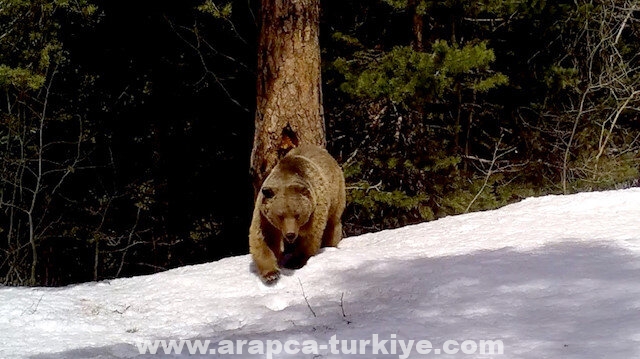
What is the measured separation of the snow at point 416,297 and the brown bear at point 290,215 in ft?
0.68

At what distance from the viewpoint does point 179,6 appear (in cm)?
1098

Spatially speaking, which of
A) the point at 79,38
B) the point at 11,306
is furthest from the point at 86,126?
the point at 11,306

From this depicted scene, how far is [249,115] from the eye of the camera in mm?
11227

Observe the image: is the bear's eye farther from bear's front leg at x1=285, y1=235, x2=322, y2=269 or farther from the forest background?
the forest background

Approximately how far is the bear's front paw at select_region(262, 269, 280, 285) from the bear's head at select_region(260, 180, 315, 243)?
0.33 meters

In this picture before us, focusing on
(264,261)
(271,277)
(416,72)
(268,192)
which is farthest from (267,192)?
(416,72)

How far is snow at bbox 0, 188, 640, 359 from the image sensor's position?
11.4ft

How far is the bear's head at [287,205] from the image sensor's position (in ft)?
18.9

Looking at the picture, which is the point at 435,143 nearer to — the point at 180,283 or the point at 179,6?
the point at 179,6

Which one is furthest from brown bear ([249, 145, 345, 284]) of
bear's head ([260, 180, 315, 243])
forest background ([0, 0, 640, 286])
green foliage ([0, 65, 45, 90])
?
green foliage ([0, 65, 45, 90])

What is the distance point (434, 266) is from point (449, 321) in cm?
128

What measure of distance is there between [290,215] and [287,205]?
98 mm

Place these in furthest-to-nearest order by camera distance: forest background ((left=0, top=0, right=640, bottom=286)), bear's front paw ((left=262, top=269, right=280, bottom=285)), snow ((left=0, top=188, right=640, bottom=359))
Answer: forest background ((left=0, top=0, right=640, bottom=286))
bear's front paw ((left=262, top=269, right=280, bottom=285))
snow ((left=0, top=188, right=640, bottom=359))

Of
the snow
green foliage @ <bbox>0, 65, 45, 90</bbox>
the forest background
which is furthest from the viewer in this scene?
the forest background
